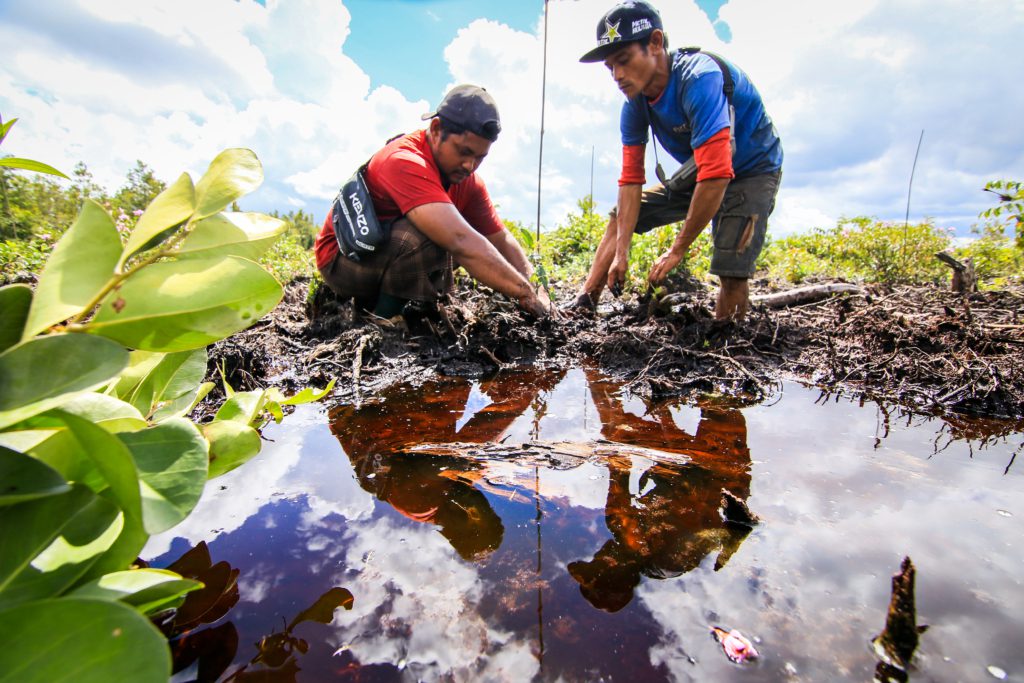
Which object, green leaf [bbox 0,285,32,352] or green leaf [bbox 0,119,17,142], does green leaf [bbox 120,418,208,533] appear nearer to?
green leaf [bbox 0,285,32,352]

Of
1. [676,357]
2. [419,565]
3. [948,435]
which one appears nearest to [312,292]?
[676,357]

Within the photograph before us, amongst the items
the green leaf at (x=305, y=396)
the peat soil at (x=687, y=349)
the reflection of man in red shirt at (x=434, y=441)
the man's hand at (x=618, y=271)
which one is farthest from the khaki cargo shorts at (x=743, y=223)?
the green leaf at (x=305, y=396)

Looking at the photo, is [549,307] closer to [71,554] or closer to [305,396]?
[305,396]

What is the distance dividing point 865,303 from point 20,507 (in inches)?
173

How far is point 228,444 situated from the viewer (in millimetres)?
609

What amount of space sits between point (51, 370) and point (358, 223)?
279 centimetres

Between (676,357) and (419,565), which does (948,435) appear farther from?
(419,565)

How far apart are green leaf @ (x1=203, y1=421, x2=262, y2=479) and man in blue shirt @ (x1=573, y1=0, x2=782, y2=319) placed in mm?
2922

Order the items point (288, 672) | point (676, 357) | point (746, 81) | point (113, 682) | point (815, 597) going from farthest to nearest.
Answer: point (746, 81) < point (676, 357) < point (815, 597) < point (288, 672) < point (113, 682)

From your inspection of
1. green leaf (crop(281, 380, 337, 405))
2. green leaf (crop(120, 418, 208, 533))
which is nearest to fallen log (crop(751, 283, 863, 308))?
green leaf (crop(281, 380, 337, 405))

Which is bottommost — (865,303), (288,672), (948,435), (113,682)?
(288,672)

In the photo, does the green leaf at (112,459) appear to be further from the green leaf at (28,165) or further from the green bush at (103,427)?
the green leaf at (28,165)

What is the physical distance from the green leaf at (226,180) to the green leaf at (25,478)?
0.83 ft

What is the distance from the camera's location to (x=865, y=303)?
349 centimetres
